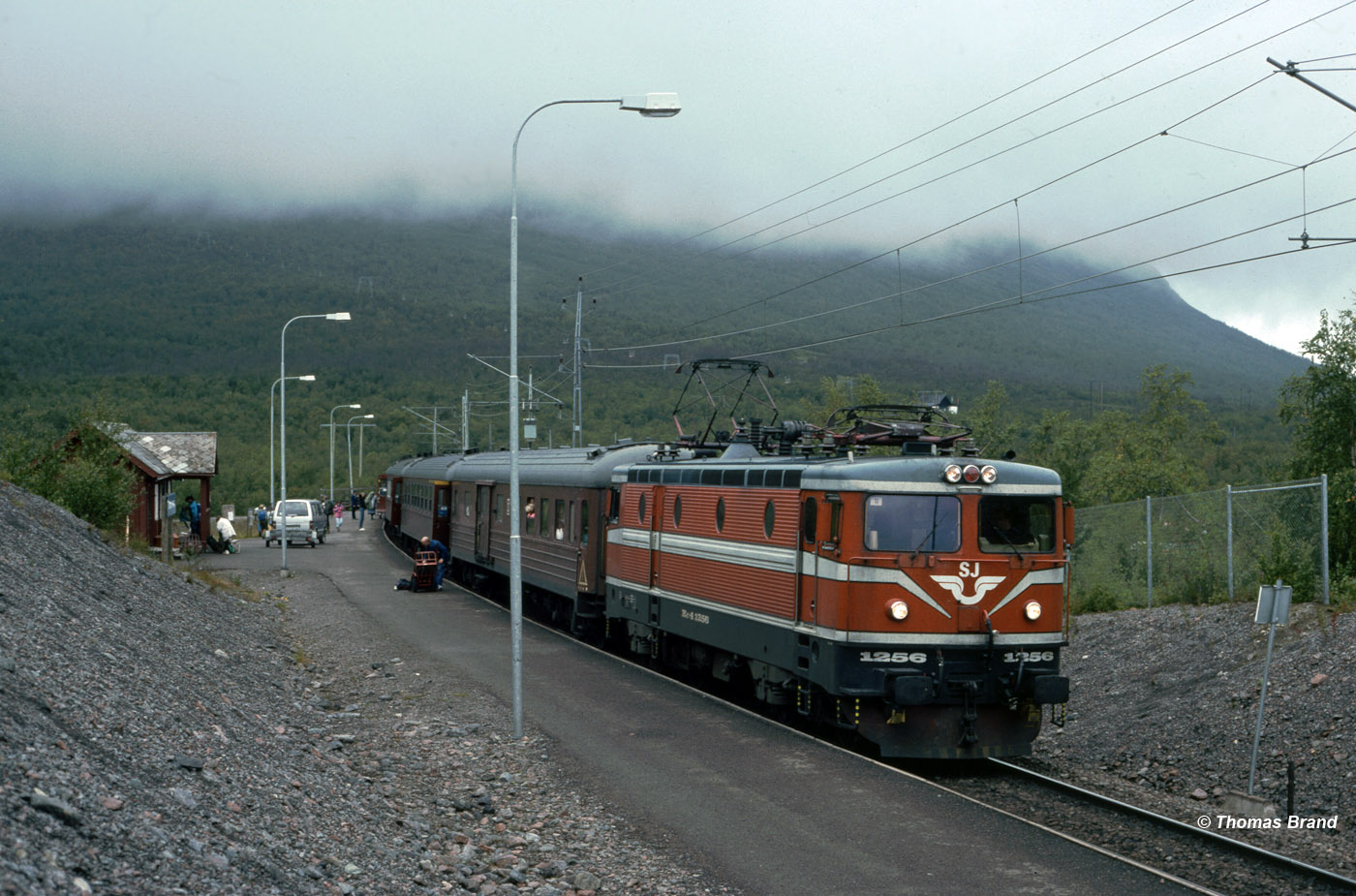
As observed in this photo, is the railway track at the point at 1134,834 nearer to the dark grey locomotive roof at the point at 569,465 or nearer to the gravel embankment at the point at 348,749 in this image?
the gravel embankment at the point at 348,749

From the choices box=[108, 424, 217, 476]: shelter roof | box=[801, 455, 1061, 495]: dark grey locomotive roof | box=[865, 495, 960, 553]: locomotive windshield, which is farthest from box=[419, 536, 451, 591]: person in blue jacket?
box=[865, 495, 960, 553]: locomotive windshield

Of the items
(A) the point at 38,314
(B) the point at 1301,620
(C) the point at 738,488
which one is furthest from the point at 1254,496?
(A) the point at 38,314

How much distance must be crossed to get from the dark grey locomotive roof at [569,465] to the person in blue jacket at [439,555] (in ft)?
7.08

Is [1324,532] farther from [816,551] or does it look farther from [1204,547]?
[816,551]

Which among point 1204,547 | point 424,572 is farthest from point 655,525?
point 424,572

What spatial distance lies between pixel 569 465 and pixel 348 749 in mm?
11731

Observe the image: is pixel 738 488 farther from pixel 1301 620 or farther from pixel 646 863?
pixel 1301 620

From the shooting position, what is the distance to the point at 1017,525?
13602mm

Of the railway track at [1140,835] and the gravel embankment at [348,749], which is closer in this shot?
the gravel embankment at [348,749]

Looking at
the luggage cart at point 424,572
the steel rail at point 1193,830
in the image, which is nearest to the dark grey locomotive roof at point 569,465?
the luggage cart at point 424,572

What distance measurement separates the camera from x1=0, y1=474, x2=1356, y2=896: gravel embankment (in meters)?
8.12

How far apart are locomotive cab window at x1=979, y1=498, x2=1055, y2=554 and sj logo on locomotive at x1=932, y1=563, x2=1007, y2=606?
0.30 meters

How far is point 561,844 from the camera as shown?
10594mm

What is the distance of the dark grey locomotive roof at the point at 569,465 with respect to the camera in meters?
22.9
